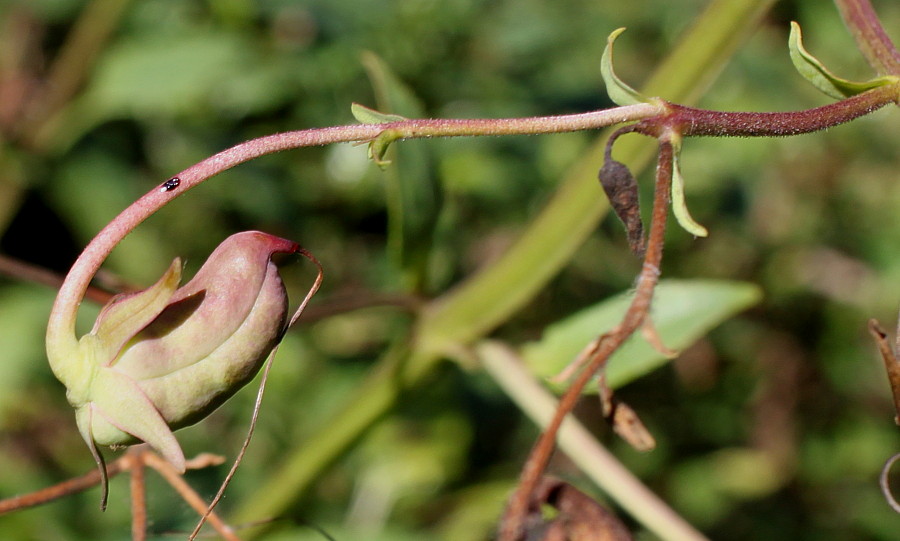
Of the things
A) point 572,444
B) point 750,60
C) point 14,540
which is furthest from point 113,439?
point 750,60

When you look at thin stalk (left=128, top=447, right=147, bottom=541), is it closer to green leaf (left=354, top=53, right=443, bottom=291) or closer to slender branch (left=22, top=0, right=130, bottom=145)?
green leaf (left=354, top=53, right=443, bottom=291)

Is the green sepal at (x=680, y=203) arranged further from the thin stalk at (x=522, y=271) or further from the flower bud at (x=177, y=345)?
the thin stalk at (x=522, y=271)

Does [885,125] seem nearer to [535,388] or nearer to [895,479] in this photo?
[895,479]

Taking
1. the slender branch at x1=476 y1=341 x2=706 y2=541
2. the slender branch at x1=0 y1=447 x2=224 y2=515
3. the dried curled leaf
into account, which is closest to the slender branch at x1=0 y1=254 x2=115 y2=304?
the slender branch at x1=0 y1=447 x2=224 y2=515

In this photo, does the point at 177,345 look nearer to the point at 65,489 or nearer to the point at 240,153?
the point at 240,153

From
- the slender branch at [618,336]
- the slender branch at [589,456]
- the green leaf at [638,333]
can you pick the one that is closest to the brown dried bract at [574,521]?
the slender branch at [618,336]

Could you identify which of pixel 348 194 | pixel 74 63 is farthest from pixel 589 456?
pixel 74 63
